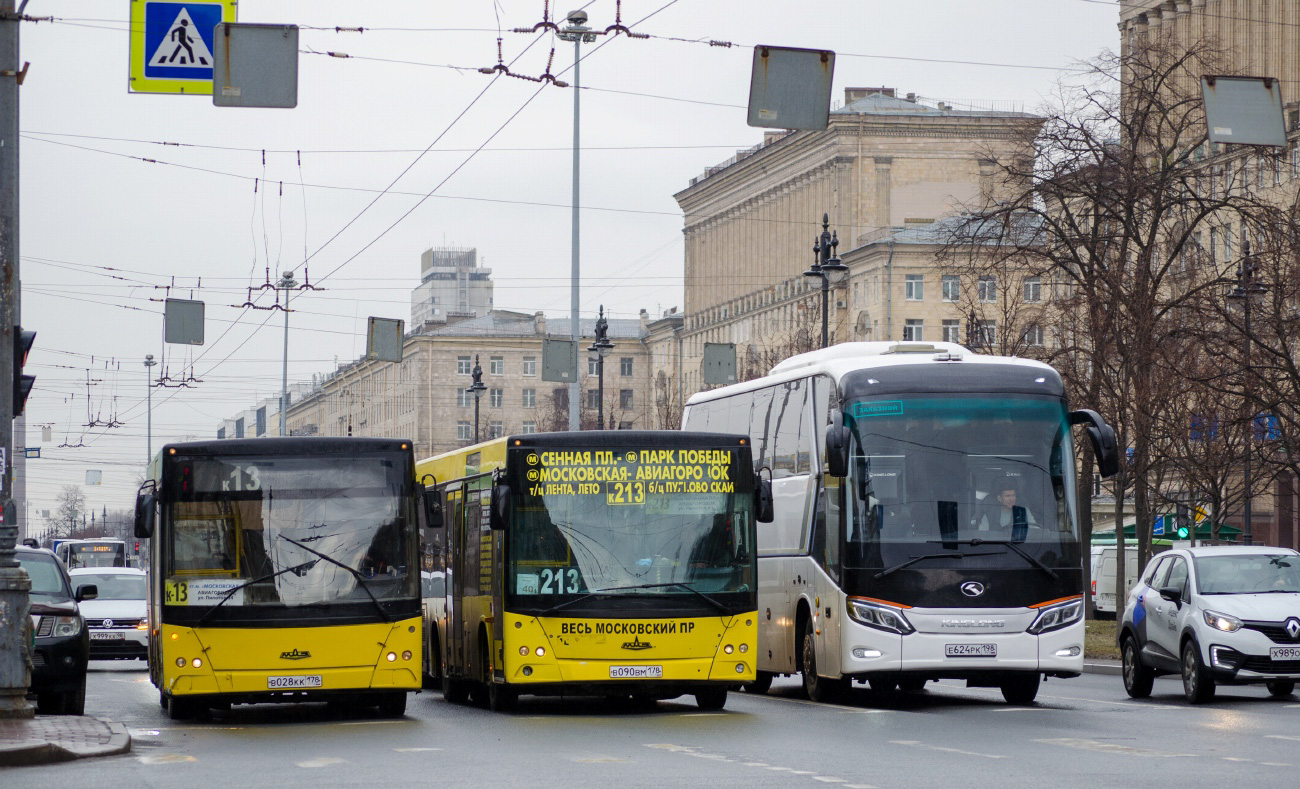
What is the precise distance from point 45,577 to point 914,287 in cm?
8548

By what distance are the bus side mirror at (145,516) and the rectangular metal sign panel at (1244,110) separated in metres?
11.9

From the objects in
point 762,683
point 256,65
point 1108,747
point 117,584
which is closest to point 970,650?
point 1108,747

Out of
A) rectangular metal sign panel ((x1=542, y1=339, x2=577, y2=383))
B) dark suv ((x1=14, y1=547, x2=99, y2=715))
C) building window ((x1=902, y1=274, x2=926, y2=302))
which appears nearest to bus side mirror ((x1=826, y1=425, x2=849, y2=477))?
dark suv ((x1=14, y1=547, x2=99, y2=715))

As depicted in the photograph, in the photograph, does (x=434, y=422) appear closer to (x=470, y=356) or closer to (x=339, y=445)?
(x=470, y=356)

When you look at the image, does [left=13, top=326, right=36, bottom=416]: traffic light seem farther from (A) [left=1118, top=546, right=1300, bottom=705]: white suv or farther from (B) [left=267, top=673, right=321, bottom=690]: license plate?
(A) [left=1118, top=546, right=1300, bottom=705]: white suv

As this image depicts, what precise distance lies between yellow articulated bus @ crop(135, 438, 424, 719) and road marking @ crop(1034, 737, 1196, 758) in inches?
243

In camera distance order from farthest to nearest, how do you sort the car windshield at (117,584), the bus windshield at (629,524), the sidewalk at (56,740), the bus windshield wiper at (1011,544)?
the car windshield at (117,584) < the bus windshield wiper at (1011,544) < the bus windshield at (629,524) < the sidewalk at (56,740)

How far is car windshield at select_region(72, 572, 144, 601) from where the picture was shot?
3478cm

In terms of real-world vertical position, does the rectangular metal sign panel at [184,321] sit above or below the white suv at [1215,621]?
above

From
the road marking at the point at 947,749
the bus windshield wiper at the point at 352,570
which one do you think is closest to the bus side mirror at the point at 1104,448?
the road marking at the point at 947,749

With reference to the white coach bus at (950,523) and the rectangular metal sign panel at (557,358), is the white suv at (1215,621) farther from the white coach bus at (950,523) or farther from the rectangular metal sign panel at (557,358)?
the rectangular metal sign panel at (557,358)

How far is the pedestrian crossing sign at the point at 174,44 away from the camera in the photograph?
20.5 meters

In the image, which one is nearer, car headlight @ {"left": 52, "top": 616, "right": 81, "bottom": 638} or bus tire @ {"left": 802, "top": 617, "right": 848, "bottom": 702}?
car headlight @ {"left": 52, "top": 616, "right": 81, "bottom": 638}

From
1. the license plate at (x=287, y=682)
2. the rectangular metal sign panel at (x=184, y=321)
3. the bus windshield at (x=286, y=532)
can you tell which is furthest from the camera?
the rectangular metal sign panel at (x=184, y=321)
